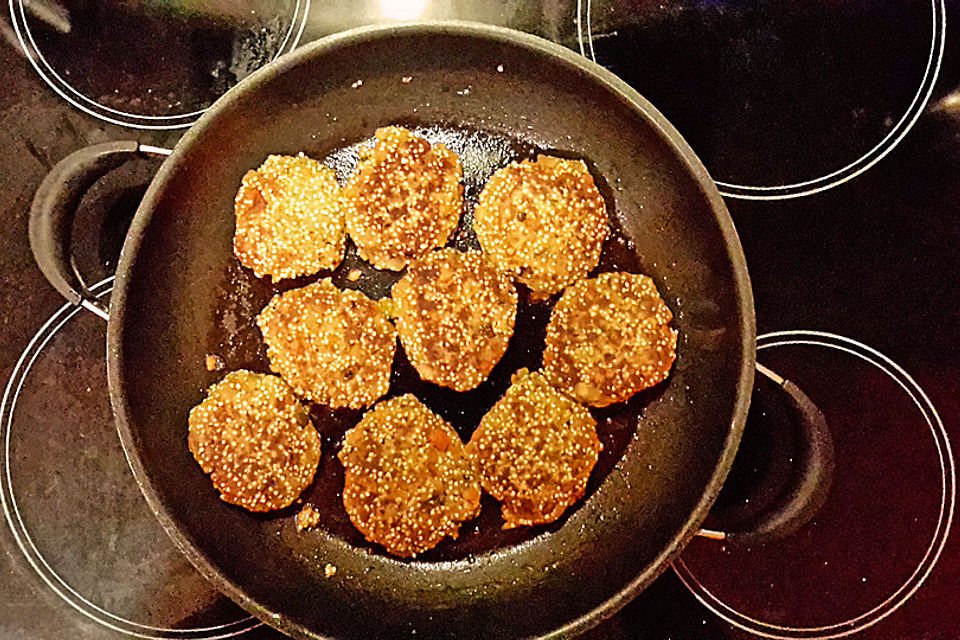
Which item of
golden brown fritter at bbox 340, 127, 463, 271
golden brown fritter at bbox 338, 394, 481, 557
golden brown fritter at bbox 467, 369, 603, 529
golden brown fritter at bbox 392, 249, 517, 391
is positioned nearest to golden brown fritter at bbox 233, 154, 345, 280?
golden brown fritter at bbox 340, 127, 463, 271

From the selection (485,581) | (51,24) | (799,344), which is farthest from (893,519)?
(51,24)

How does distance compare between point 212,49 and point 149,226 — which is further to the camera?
point 212,49

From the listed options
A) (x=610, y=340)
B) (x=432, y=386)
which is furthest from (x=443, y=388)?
(x=610, y=340)

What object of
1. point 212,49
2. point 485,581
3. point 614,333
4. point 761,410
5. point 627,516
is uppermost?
point 212,49

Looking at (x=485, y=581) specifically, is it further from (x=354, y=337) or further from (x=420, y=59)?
(x=420, y=59)

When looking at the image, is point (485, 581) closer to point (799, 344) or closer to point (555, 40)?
point (799, 344)

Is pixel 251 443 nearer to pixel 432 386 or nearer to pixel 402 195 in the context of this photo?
pixel 432 386

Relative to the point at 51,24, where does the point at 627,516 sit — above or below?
below
